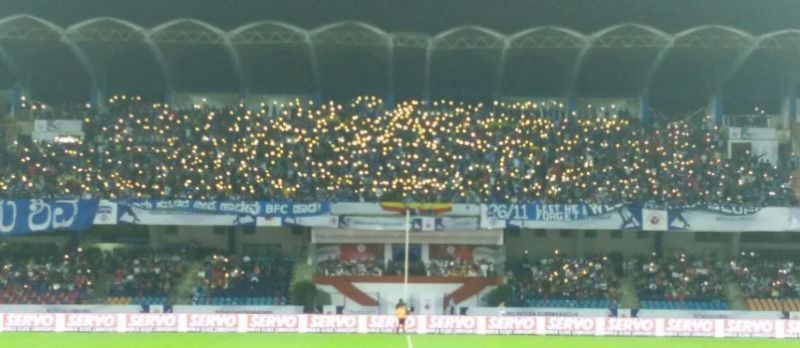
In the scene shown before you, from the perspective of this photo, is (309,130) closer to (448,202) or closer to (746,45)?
(448,202)

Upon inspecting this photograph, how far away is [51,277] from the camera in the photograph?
51.1m

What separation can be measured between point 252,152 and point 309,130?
3.14 m

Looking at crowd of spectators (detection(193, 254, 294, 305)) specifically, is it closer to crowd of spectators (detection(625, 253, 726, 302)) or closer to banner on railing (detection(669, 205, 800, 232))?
crowd of spectators (detection(625, 253, 726, 302))

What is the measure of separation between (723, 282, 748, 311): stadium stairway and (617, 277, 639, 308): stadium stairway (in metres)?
3.92

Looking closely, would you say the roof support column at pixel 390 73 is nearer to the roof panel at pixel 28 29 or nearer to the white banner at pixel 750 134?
the roof panel at pixel 28 29

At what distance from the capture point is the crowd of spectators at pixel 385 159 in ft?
174

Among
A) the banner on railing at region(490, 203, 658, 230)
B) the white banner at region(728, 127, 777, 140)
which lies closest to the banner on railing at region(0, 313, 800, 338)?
the banner on railing at region(490, 203, 658, 230)

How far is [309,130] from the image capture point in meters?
56.2

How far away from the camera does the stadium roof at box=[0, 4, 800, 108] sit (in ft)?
175

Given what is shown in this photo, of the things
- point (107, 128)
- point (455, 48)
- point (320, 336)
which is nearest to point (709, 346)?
point (320, 336)

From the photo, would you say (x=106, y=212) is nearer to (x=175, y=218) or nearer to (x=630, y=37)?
(x=175, y=218)

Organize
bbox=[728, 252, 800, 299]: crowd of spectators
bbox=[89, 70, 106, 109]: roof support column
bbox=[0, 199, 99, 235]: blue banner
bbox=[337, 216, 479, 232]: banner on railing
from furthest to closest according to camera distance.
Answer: bbox=[89, 70, 106, 109]: roof support column < bbox=[337, 216, 479, 232]: banner on railing < bbox=[728, 252, 800, 299]: crowd of spectators < bbox=[0, 199, 99, 235]: blue banner

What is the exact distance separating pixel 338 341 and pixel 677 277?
68.5 feet

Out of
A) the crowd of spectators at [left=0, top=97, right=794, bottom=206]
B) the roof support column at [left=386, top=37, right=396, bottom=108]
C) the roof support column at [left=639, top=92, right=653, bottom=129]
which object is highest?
the roof support column at [left=386, top=37, right=396, bottom=108]
